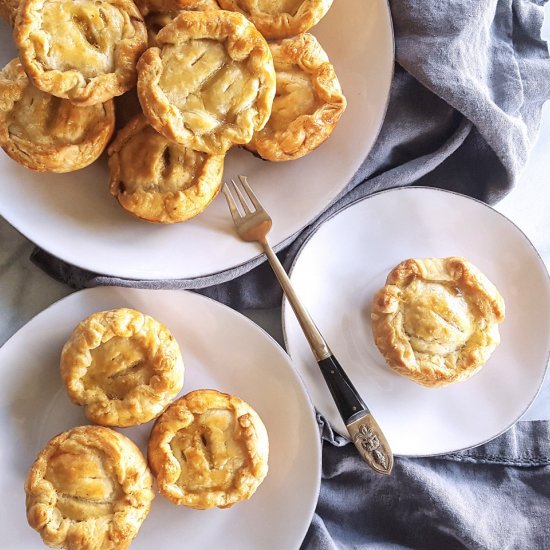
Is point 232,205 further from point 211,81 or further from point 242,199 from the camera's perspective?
point 211,81

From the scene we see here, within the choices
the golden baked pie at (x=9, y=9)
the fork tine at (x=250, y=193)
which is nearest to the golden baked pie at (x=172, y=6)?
the golden baked pie at (x=9, y=9)

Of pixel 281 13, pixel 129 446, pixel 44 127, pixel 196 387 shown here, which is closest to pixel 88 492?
pixel 129 446

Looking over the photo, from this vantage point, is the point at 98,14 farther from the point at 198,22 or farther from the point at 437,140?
the point at 437,140

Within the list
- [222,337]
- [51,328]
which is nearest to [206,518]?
[222,337]

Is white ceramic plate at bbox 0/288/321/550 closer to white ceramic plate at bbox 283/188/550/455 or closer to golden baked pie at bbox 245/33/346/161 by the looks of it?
white ceramic plate at bbox 283/188/550/455

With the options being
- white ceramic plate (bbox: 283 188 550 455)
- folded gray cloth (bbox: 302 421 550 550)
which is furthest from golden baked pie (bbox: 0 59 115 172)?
folded gray cloth (bbox: 302 421 550 550)

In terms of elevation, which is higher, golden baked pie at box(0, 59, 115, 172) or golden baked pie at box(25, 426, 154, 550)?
golden baked pie at box(0, 59, 115, 172)
